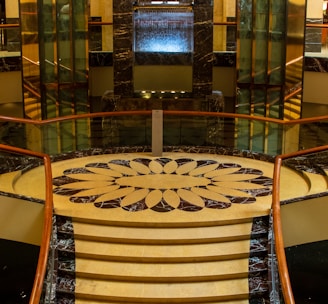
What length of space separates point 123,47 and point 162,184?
15.3 ft

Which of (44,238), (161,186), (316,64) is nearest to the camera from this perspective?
(44,238)

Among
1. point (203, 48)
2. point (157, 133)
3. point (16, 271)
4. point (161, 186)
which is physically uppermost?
point (203, 48)

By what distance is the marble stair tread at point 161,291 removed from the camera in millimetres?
7355

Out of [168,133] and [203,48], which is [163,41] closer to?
[203,48]

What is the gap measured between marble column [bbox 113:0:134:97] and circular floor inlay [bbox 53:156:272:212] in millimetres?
3116

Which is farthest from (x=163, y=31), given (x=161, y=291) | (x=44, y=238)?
(x=44, y=238)

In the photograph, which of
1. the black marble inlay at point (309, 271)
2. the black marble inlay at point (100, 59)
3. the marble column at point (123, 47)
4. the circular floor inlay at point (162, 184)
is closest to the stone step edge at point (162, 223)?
the circular floor inlay at point (162, 184)

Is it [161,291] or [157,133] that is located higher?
[157,133]

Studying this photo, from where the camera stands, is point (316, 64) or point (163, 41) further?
point (316, 64)

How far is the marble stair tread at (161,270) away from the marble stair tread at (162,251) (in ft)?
0.19

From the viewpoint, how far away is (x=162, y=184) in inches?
379

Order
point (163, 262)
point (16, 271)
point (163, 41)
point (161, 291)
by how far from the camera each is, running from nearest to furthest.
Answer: point (161, 291) → point (163, 262) → point (16, 271) → point (163, 41)

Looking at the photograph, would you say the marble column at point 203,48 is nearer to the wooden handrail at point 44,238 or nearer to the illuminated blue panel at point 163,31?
the illuminated blue panel at point 163,31

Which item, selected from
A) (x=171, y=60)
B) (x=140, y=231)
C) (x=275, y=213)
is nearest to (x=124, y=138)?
(x=171, y=60)
